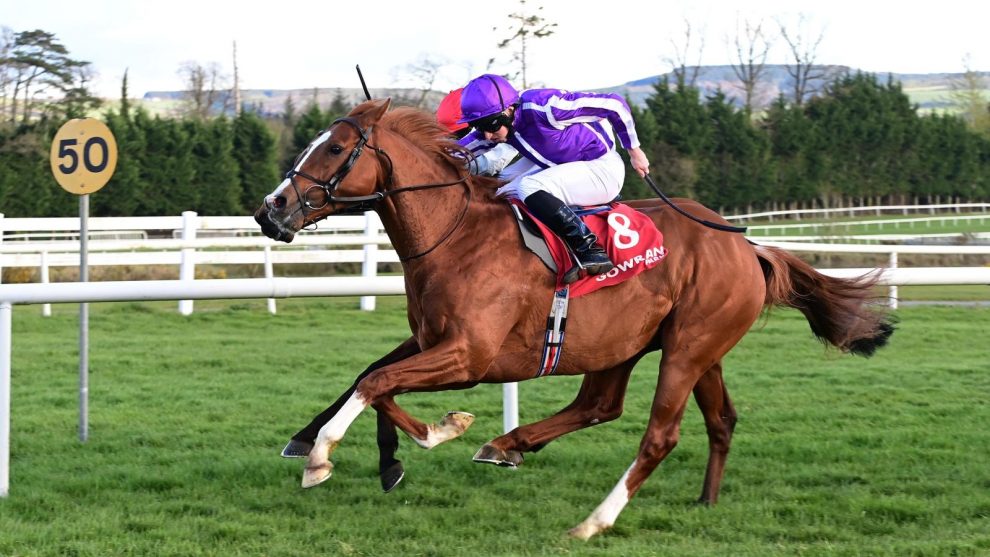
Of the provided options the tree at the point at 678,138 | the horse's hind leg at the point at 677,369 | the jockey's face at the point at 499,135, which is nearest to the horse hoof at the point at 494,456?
the horse's hind leg at the point at 677,369

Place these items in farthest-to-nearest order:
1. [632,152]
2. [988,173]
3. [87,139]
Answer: [988,173] → [87,139] → [632,152]

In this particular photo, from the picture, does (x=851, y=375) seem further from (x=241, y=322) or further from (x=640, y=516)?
(x=241, y=322)

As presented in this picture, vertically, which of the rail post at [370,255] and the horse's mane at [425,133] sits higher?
the horse's mane at [425,133]

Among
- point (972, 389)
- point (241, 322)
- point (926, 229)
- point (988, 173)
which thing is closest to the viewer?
point (972, 389)

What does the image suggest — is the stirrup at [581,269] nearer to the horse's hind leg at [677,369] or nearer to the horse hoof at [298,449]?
the horse's hind leg at [677,369]

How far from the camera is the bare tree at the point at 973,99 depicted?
5644cm

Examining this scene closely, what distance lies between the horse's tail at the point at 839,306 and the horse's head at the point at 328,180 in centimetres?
201

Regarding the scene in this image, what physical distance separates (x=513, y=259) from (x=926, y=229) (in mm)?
31168

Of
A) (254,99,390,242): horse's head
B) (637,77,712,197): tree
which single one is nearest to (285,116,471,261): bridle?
(254,99,390,242): horse's head

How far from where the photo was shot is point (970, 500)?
15.5 feet

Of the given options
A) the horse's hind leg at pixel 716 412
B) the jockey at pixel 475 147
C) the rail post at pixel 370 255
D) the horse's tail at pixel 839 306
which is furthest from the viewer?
the rail post at pixel 370 255

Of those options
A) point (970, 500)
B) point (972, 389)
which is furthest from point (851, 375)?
point (970, 500)

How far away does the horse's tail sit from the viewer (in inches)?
214

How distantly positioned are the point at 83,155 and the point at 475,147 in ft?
9.86
